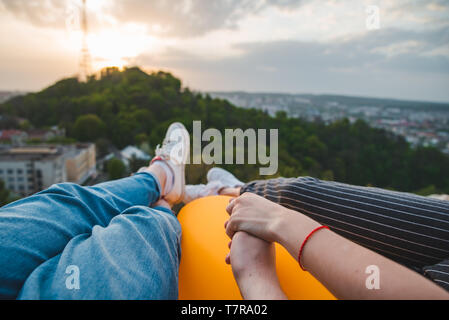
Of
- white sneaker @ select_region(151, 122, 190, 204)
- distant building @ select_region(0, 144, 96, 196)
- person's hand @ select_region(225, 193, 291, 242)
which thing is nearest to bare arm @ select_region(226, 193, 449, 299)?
person's hand @ select_region(225, 193, 291, 242)

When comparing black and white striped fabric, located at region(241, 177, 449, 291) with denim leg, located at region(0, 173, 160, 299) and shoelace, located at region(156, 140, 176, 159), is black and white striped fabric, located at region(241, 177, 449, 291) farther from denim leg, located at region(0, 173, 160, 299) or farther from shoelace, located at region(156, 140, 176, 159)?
shoelace, located at region(156, 140, 176, 159)

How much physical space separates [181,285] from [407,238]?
639 millimetres

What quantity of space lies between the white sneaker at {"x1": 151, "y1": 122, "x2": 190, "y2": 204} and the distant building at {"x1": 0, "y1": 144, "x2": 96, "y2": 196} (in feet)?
11.3

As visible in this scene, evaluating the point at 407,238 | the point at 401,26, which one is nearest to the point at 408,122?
the point at 401,26

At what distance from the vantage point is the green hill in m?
11.6

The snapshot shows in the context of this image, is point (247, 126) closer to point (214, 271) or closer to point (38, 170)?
point (38, 170)

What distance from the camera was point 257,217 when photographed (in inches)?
24.1

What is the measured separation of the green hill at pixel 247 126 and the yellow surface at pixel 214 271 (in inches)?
346

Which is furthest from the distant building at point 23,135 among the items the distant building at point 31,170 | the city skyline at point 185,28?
the city skyline at point 185,28

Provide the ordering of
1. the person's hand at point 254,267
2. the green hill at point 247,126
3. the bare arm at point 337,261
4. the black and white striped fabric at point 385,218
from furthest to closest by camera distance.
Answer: the green hill at point 247,126 < the black and white striped fabric at point 385,218 < the person's hand at point 254,267 < the bare arm at point 337,261

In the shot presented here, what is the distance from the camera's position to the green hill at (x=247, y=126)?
11.6 metres

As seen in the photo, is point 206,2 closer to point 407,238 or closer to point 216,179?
point 216,179

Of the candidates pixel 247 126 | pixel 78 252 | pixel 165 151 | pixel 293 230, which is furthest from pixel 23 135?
pixel 293 230

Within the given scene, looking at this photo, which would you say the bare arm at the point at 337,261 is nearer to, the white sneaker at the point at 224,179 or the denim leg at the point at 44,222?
the denim leg at the point at 44,222
